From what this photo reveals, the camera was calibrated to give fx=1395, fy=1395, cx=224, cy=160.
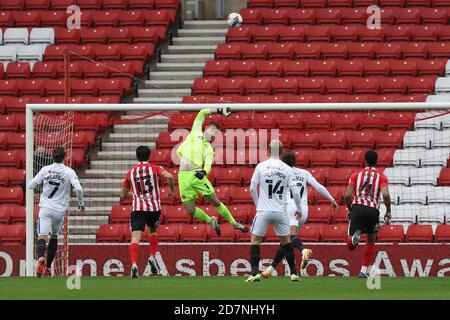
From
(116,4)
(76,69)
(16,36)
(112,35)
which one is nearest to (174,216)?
(76,69)

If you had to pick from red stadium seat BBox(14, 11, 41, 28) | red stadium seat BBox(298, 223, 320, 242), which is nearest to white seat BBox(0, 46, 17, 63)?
red stadium seat BBox(14, 11, 41, 28)

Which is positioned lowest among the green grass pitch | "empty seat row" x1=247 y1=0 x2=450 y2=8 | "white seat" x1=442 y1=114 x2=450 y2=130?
the green grass pitch

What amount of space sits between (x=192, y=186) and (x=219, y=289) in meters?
3.80

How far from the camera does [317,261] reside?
22547 mm

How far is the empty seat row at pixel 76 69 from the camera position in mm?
28438

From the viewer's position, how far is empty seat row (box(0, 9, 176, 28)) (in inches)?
1184

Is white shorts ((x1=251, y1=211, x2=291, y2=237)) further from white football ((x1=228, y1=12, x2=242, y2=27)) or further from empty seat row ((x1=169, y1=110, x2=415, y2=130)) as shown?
white football ((x1=228, y1=12, x2=242, y2=27))

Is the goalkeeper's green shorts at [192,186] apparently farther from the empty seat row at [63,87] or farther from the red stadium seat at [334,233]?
the empty seat row at [63,87]

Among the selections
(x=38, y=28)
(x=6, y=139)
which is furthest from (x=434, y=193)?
(x=38, y=28)

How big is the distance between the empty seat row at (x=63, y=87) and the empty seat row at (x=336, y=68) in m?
2.08

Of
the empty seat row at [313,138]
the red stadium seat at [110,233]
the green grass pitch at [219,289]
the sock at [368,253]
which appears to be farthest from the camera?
the empty seat row at [313,138]

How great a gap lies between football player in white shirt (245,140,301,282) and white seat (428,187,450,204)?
5531 mm

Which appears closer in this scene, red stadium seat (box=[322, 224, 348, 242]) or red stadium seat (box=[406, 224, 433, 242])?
red stadium seat (box=[406, 224, 433, 242])

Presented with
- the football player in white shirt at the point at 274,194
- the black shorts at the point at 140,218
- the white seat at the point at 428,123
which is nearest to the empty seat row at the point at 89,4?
the white seat at the point at 428,123
